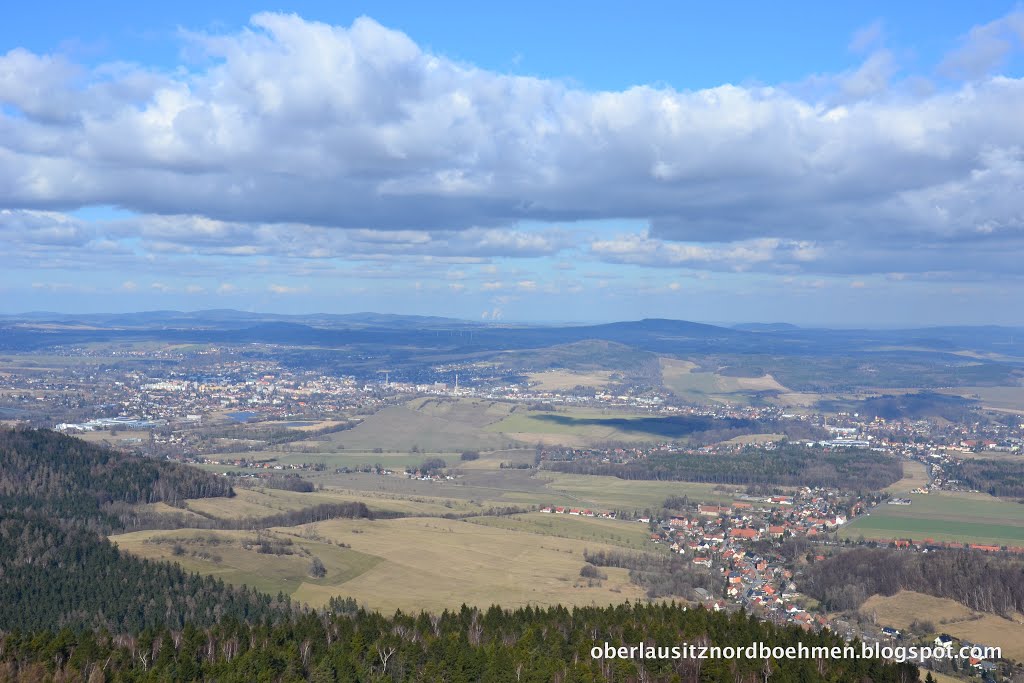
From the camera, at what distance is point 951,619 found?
77.6 meters

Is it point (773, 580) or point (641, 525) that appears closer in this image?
point (773, 580)

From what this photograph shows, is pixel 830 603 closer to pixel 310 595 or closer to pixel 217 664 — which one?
pixel 310 595

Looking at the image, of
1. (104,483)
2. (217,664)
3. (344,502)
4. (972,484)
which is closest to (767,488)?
(972,484)

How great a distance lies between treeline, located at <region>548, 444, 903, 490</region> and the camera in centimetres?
16200

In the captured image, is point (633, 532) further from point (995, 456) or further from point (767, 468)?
point (995, 456)

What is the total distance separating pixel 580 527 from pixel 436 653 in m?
72.3

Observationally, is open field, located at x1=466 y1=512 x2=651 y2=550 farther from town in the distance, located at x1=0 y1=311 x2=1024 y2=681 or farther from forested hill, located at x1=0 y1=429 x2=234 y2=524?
forested hill, located at x1=0 y1=429 x2=234 y2=524

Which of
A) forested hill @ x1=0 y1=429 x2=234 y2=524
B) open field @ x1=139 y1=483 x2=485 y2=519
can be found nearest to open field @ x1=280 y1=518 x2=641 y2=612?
open field @ x1=139 y1=483 x2=485 y2=519

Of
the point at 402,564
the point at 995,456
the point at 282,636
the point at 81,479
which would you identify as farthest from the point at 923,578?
the point at 995,456

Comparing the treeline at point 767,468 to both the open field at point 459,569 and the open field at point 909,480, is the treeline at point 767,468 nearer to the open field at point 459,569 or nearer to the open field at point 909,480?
the open field at point 909,480

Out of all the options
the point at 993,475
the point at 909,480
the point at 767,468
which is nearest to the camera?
the point at 909,480

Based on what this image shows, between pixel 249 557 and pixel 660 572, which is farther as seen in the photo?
pixel 660 572

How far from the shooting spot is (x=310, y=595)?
83125mm

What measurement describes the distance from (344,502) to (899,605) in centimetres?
7199
